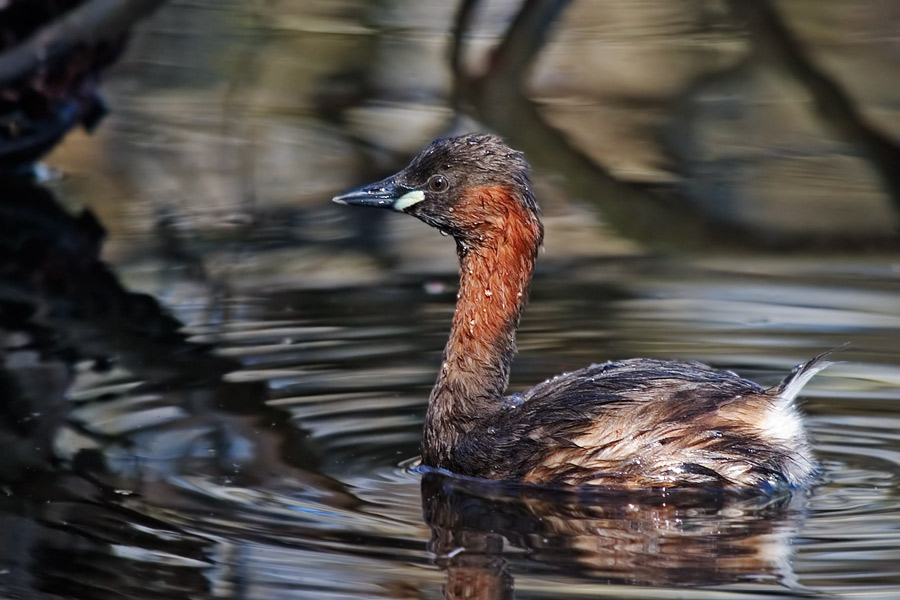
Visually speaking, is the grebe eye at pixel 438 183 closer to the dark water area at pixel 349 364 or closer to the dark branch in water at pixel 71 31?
the dark water area at pixel 349 364

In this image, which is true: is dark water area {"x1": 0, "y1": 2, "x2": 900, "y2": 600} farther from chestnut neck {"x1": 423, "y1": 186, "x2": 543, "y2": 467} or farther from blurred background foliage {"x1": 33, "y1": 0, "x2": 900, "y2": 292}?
chestnut neck {"x1": 423, "y1": 186, "x2": 543, "y2": 467}

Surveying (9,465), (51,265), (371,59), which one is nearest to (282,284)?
(51,265)

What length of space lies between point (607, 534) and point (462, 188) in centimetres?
147

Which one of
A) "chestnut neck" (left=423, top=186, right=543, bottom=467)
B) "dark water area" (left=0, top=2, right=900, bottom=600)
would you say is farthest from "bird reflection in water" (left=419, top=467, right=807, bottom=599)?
"chestnut neck" (left=423, top=186, right=543, bottom=467)

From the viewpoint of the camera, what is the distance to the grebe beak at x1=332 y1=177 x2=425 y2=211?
5453 mm

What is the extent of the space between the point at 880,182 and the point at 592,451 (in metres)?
5.72

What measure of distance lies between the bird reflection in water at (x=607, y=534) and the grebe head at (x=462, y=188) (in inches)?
36.1

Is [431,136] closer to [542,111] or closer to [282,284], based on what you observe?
[542,111]

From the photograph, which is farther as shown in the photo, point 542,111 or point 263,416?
point 542,111

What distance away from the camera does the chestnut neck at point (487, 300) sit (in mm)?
5273

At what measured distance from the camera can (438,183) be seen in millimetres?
5402

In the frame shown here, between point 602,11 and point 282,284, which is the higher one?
point 602,11

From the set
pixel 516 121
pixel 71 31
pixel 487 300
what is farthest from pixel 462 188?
pixel 516 121

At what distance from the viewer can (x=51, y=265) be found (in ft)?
27.9
